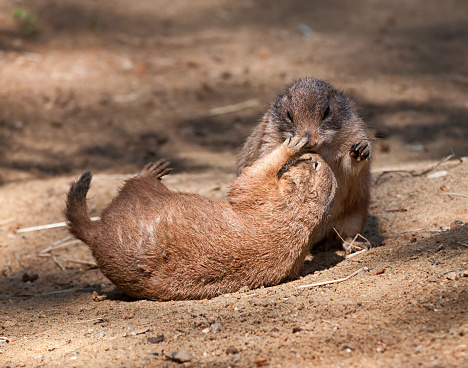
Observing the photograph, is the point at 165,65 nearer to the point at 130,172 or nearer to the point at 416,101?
the point at 130,172

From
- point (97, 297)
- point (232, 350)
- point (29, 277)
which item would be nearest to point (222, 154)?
point (29, 277)

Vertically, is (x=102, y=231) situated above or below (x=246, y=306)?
above

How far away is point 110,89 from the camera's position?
9695 mm

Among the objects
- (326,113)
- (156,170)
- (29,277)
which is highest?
(326,113)

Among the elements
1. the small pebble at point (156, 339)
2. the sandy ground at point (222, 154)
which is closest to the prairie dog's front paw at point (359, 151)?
the sandy ground at point (222, 154)

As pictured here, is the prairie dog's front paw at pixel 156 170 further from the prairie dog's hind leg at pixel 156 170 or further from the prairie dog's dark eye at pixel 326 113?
the prairie dog's dark eye at pixel 326 113

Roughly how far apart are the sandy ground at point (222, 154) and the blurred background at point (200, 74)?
0.04m

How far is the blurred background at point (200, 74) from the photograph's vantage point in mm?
8133

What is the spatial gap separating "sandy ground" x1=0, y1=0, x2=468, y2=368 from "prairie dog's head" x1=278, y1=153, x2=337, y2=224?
20.1 inches

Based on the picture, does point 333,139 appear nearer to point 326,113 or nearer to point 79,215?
point 326,113

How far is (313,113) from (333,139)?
0.93 ft

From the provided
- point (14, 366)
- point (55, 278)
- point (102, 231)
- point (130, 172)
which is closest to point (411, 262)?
point (102, 231)

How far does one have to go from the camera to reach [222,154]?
8055 mm

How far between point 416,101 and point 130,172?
15.8 ft
